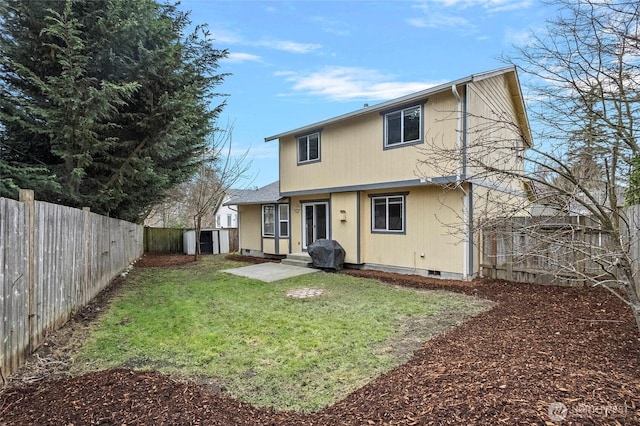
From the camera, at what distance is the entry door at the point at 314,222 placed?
12477 millimetres

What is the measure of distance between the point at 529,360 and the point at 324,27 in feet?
36.1

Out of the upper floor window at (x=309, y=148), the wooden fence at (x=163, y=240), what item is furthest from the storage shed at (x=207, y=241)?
the upper floor window at (x=309, y=148)

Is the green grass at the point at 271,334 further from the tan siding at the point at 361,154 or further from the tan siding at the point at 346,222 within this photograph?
the tan siding at the point at 361,154

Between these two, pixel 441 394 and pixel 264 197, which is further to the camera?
pixel 264 197

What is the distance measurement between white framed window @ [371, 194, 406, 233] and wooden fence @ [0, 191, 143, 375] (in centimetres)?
736

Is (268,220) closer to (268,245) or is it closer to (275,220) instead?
(275,220)

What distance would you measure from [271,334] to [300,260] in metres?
6.97

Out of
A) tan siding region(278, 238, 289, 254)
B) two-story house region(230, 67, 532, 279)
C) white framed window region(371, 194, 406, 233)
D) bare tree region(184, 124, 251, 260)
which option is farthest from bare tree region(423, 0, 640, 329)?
bare tree region(184, 124, 251, 260)

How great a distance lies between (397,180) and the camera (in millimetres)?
9961

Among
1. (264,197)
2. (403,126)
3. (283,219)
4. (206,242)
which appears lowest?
(206,242)

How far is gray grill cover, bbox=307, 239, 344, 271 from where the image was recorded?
10.9 metres

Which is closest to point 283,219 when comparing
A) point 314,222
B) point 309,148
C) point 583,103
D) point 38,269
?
point 314,222

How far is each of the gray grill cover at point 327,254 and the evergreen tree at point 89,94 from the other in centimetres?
525

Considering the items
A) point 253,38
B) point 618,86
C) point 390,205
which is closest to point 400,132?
point 390,205
